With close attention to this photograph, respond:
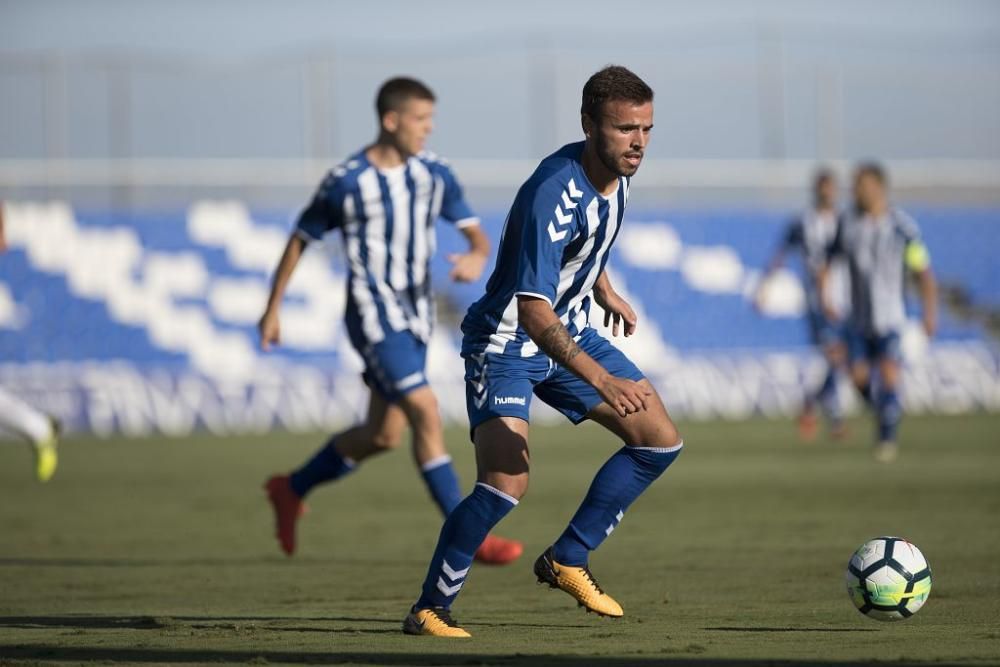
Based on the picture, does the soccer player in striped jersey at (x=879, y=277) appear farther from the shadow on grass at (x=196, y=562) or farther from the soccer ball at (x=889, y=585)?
the soccer ball at (x=889, y=585)

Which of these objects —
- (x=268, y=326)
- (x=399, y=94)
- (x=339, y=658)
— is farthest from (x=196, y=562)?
(x=339, y=658)

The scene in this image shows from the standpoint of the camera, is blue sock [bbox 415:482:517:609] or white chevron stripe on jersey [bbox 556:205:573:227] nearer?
white chevron stripe on jersey [bbox 556:205:573:227]

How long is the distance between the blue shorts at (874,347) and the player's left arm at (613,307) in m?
10.1

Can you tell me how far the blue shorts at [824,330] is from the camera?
19281mm

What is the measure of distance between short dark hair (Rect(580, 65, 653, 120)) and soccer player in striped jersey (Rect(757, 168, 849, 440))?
12.7m

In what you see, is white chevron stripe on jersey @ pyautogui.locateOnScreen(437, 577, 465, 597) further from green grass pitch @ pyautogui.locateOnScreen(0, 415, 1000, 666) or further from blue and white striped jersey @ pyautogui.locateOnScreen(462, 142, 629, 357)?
blue and white striped jersey @ pyautogui.locateOnScreen(462, 142, 629, 357)

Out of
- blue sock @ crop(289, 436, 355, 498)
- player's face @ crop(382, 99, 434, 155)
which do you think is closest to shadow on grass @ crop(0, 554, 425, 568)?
blue sock @ crop(289, 436, 355, 498)

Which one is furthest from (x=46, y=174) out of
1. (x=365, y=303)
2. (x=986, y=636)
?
(x=986, y=636)

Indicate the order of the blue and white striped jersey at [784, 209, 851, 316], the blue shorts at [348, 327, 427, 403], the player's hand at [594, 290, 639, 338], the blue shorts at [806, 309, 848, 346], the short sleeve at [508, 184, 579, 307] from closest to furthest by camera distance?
1. the short sleeve at [508, 184, 579, 307]
2. the player's hand at [594, 290, 639, 338]
3. the blue shorts at [348, 327, 427, 403]
4. the blue shorts at [806, 309, 848, 346]
5. the blue and white striped jersey at [784, 209, 851, 316]

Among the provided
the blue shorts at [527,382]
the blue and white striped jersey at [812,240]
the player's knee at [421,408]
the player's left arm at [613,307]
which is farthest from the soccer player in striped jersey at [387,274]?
the blue and white striped jersey at [812,240]

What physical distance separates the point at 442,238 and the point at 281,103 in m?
3.90

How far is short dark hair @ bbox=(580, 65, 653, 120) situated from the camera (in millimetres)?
6352

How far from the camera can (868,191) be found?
1645 centimetres

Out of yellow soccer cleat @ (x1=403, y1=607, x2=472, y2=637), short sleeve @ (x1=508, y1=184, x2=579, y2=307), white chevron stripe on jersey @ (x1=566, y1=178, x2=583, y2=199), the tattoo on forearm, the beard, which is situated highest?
the beard
